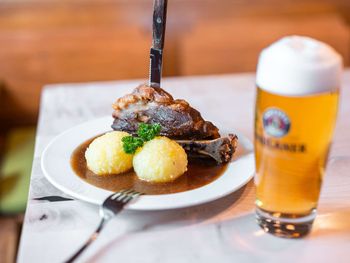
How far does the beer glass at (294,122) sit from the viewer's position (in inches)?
33.3

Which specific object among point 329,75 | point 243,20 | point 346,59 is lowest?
point 346,59

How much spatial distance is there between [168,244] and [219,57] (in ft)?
6.28

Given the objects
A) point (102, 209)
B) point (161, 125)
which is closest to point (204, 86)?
point (161, 125)

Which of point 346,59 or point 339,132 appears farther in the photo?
point 346,59

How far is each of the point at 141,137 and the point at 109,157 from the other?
79 millimetres

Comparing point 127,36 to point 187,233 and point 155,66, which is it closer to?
point 155,66

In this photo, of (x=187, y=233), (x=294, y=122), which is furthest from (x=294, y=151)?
(x=187, y=233)

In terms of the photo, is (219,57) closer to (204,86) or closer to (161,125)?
(204,86)

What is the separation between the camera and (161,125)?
1.16 meters

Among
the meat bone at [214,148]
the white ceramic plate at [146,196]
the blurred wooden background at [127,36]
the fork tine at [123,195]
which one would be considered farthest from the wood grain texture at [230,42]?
the fork tine at [123,195]

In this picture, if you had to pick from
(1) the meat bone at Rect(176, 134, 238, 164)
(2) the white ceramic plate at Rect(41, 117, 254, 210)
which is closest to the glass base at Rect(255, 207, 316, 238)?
(2) the white ceramic plate at Rect(41, 117, 254, 210)

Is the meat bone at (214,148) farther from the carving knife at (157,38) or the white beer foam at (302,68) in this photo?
the white beer foam at (302,68)

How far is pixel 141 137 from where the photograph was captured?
3.57 ft

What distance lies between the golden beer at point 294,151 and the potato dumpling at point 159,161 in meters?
0.19
